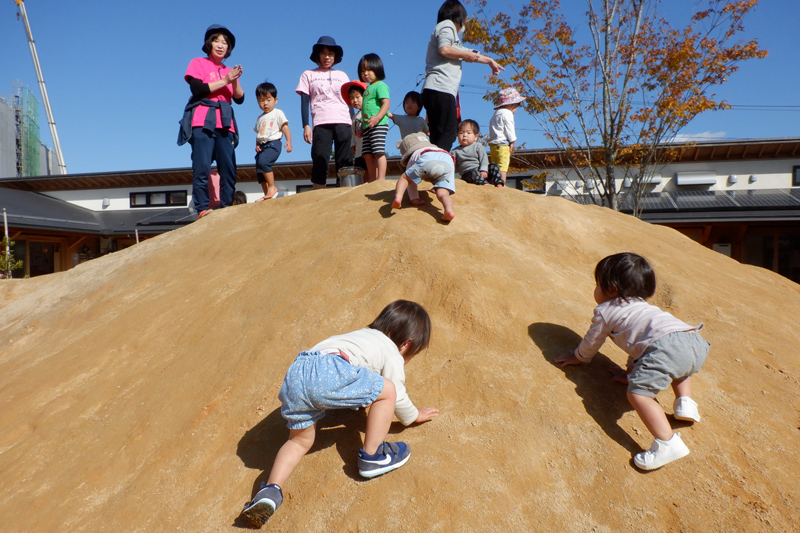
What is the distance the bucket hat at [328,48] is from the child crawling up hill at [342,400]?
16.0 ft

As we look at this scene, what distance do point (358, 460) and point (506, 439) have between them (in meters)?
0.70

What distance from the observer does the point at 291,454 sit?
7.48ft

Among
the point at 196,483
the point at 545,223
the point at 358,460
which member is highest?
the point at 545,223

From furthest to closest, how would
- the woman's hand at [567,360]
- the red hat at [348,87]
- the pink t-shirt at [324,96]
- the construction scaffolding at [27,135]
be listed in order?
the construction scaffolding at [27,135]
the pink t-shirt at [324,96]
the red hat at [348,87]
the woman's hand at [567,360]

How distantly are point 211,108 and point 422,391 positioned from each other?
4.60m

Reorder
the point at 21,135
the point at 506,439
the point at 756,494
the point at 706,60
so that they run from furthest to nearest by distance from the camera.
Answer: the point at 21,135 < the point at 706,60 < the point at 506,439 < the point at 756,494

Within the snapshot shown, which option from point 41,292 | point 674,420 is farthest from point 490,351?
point 41,292

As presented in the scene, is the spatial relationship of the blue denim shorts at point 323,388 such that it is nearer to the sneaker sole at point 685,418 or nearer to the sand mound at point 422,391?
the sand mound at point 422,391

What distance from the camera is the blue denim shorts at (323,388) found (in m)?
2.22

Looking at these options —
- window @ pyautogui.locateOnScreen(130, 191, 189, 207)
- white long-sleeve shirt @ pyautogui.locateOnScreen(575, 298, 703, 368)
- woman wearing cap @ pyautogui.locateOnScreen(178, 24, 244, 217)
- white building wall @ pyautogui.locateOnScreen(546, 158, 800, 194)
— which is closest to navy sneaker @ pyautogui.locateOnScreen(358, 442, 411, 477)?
white long-sleeve shirt @ pyautogui.locateOnScreen(575, 298, 703, 368)

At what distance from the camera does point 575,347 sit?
2969 mm

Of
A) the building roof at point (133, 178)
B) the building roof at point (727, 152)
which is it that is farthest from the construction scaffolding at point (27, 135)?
the building roof at point (727, 152)

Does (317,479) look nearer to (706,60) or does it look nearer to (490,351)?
(490,351)

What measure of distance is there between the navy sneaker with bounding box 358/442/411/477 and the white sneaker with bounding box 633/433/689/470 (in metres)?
1.06
